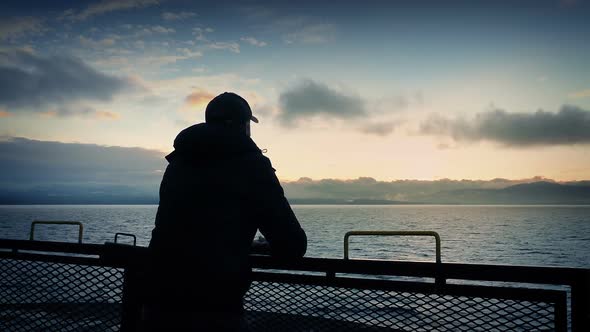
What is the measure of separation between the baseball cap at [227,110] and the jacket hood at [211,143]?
0.09 meters

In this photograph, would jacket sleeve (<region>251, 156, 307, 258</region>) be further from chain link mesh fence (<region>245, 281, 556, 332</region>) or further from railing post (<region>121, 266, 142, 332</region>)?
railing post (<region>121, 266, 142, 332</region>)

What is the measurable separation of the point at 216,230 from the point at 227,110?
2.09 feet

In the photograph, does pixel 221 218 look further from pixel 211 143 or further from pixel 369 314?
pixel 369 314

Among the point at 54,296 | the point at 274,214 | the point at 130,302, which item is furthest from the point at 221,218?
the point at 54,296

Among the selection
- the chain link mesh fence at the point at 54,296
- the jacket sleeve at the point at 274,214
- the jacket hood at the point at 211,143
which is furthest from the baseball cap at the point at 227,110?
the chain link mesh fence at the point at 54,296

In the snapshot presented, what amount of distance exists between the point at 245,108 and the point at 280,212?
2.09 feet

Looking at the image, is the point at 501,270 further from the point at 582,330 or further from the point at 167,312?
the point at 167,312

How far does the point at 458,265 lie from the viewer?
7.64 ft

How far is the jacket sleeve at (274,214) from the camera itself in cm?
189

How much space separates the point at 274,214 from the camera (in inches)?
74.7

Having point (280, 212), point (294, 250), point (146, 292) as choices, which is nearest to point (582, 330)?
point (294, 250)

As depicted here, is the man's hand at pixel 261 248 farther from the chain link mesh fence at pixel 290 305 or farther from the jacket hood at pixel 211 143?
the jacket hood at pixel 211 143

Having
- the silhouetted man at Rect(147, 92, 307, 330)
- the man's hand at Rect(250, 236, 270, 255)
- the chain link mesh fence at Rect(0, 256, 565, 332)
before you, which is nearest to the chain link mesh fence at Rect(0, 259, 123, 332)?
the chain link mesh fence at Rect(0, 256, 565, 332)

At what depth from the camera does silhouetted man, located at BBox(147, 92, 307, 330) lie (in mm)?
1874
